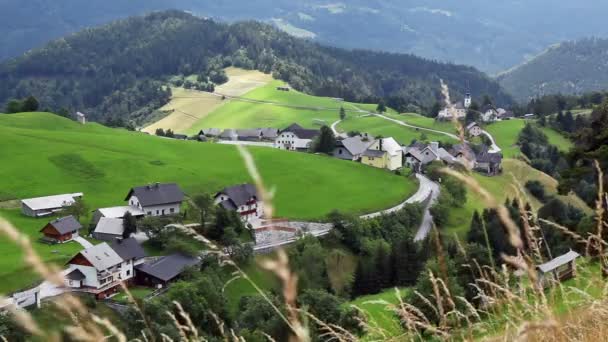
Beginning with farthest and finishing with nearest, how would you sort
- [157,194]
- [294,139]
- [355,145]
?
→ 1. [294,139]
2. [355,145]
3. [157,194]

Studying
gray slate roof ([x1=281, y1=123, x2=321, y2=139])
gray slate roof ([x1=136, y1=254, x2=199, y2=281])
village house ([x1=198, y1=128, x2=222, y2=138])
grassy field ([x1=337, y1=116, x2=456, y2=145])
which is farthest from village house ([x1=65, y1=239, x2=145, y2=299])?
grassy field ([x1=337, y1=116, x2=456, y2=145])

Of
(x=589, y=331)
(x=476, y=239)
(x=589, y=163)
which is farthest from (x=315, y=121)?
(x=589, y=331)

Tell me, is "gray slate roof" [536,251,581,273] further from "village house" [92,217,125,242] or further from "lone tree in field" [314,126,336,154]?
"lone tree in field" [314,126,336,154]

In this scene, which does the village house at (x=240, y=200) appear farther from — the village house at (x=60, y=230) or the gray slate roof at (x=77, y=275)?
the gray slate roof at (x=77, y=275)

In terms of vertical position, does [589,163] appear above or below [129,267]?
above

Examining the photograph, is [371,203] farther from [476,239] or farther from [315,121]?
[315,121]

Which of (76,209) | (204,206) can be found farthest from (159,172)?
(204,206)

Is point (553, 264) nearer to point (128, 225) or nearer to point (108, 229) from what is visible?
point (128, 225)
